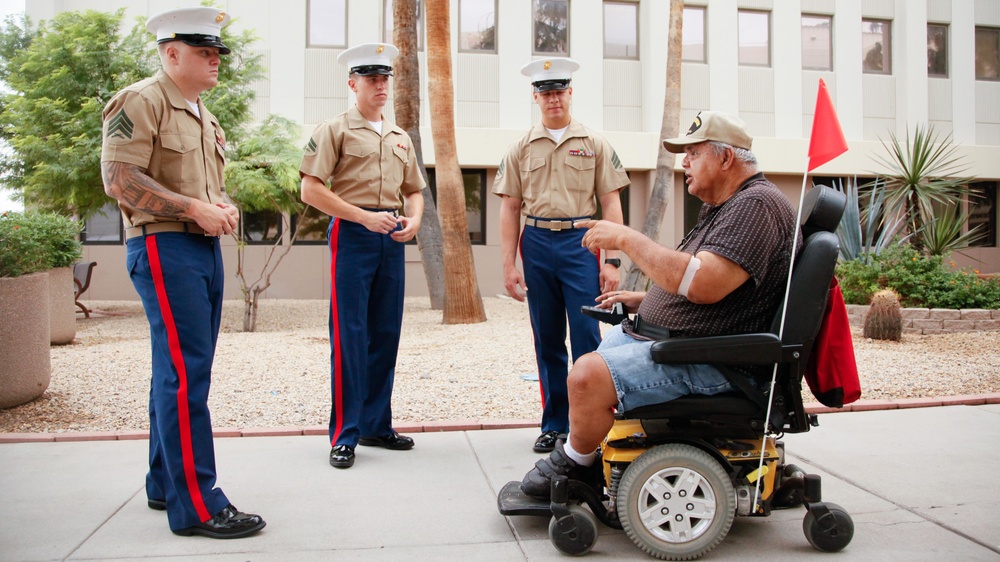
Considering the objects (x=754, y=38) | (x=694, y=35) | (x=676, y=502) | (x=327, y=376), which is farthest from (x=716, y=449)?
A: (x=754, y=38)

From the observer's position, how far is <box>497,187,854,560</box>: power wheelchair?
9.72 ft

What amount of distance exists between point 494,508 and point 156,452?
148 centimetres

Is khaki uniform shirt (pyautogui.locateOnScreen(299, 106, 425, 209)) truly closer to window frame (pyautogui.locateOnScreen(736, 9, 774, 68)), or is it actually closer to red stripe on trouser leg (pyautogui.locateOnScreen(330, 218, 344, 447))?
red stripe on trouser leg (pyautogui.locateOnScreen(330, 218, 344, 447))

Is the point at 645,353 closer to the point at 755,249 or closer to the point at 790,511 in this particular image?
the point at 755,249

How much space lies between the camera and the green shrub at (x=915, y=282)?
999cm

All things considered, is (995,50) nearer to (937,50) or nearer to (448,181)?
(937,50)

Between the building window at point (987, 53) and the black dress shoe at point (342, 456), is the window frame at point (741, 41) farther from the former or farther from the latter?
the black dress shoe at point (342, 456)

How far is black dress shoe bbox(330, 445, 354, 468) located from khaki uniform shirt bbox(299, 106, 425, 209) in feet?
4.31

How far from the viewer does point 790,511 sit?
355cm

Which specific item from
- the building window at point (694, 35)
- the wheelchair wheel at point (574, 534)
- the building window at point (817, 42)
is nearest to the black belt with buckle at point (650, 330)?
the wheelchair wheel at point (574, 534)

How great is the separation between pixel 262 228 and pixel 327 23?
172 inches

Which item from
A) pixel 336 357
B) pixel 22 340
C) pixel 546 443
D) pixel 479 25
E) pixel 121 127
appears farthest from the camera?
pixel 479 25

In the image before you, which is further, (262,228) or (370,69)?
(262,228)

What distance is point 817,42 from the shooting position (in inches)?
744
